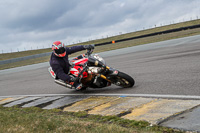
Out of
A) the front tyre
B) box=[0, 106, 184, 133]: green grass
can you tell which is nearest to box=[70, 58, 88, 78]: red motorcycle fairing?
the front tyre

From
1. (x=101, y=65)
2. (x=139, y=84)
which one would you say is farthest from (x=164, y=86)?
(x=101, y=65)

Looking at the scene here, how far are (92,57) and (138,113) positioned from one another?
279 cm

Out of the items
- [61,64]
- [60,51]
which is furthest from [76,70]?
[60,51]

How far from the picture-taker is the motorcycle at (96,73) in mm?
7082

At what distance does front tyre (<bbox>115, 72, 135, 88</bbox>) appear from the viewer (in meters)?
7.05

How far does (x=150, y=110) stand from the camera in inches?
195

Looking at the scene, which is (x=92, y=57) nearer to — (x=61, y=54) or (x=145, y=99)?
(x=61, y=54)

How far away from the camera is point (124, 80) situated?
23.7 feet

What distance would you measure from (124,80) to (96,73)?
80 centimetres

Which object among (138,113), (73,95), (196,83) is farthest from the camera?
(73,95)

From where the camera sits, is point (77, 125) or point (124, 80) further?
point (124, 80)

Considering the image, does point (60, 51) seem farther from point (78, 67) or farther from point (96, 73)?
point (96, 73)

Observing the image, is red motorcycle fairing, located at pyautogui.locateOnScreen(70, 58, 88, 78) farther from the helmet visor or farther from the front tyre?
the front tyre

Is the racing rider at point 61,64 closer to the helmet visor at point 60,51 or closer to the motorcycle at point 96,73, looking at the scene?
the helmet visor at point 60,51
